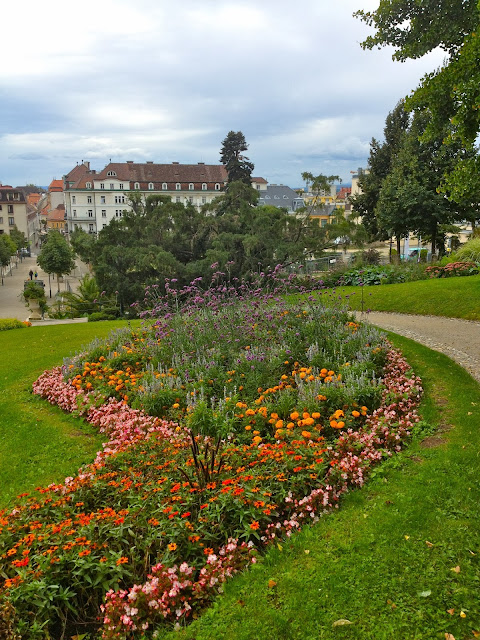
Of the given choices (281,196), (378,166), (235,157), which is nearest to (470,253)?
(378,166)

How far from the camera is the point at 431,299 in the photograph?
1195cm

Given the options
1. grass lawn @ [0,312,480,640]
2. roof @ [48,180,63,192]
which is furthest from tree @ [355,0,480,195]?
roof @ [48,180,63,192]

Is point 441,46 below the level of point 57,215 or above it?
below

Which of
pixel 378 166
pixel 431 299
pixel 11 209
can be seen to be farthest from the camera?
pixel 11 209

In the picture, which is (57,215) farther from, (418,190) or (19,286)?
(418,190)

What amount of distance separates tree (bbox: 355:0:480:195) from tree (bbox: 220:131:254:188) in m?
36.8

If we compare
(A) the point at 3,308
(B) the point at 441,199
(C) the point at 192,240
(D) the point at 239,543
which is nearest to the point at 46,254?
(A) the point at 3,308

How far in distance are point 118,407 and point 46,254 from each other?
125 feet

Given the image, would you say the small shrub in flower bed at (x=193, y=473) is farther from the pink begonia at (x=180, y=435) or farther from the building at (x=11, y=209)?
the building at (x=11, y=209)

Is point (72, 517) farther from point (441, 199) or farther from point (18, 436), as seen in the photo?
point (441, 199)

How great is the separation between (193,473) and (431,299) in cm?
958

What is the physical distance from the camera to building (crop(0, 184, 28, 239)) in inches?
3187

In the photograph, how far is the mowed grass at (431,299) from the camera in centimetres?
1095

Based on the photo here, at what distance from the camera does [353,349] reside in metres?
6.65
